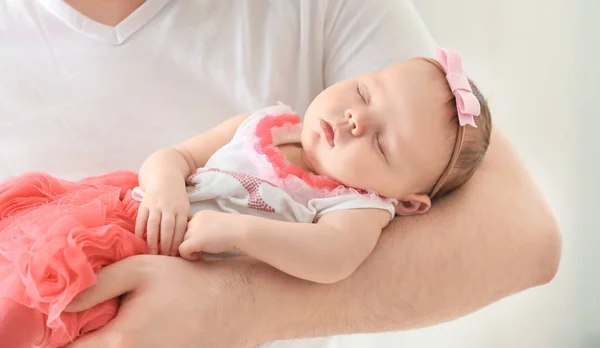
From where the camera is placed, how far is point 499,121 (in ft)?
6.05

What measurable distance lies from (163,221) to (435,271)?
411mm

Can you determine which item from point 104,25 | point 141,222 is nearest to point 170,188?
point 141,222

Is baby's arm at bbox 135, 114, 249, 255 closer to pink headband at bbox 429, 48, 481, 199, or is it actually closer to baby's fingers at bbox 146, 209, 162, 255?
baby's fingers at bbox 146, 209, 162, 255

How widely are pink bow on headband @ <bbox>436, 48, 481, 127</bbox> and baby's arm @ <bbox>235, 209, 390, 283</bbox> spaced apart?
246mm

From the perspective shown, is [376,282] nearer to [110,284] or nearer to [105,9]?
[110,284]

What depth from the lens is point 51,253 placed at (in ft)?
2.29

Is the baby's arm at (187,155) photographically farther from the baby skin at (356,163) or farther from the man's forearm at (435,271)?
the man's forearm at (435,271)

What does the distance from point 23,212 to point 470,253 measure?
2.11 feet

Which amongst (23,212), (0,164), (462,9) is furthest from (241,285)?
(462,9)

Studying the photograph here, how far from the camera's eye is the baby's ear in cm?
98

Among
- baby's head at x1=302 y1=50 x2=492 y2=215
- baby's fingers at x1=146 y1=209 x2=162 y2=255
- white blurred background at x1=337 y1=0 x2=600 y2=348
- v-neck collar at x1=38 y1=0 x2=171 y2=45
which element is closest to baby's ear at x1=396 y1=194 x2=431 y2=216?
baby's head at x1=302 y1=50 x2=492 y2=215

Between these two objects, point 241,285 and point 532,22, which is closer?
point 241,285

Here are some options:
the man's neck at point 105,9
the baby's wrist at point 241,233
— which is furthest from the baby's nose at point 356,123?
the man's neck at point 105,9

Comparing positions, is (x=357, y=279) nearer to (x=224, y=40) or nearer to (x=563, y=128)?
(x=224, y=40)
